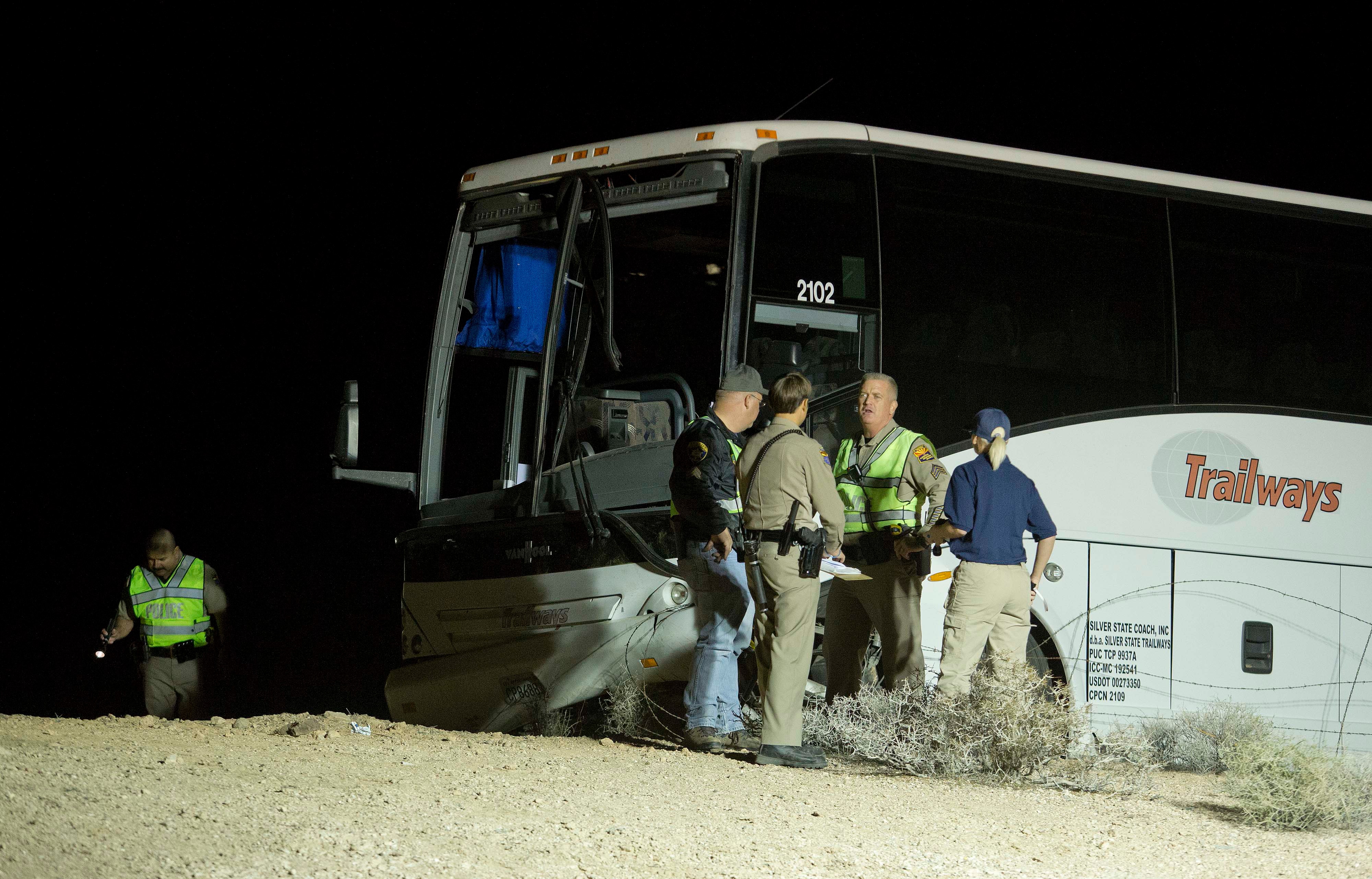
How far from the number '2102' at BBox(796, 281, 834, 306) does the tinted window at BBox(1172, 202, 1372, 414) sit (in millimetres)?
2351

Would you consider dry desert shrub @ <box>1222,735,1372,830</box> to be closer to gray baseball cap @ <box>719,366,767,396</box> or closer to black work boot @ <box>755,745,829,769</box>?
black work boot @ <box>755,745,829,769</box>

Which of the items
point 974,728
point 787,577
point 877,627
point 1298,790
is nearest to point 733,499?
point 787,577

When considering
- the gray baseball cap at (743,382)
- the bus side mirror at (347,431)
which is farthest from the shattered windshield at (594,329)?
the bus side mirror at (347,431)

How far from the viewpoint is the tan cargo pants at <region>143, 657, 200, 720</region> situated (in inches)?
397

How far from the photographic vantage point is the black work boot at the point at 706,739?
681cm

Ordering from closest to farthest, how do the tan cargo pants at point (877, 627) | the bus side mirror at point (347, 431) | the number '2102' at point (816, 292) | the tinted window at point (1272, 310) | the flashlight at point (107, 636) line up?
the tan cargo pants at point (877, 627), the number '2102' at point (816, 292), the bus side mirror at point (347, 431), the tinted window at point (1272, 310), the flashlight at point (107, 636)

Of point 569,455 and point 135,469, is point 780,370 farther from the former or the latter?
point 135,469

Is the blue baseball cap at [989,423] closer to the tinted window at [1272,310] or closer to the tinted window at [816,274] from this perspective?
the tinted window at [816,274]

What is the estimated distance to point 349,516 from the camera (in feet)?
89.6

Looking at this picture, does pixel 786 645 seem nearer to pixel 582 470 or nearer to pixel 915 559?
pixel 915 559

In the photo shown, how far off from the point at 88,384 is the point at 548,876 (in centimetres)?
2347

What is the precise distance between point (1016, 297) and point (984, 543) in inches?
73.6

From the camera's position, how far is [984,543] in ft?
21.9

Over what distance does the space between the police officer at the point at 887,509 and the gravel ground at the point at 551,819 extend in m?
0.82
